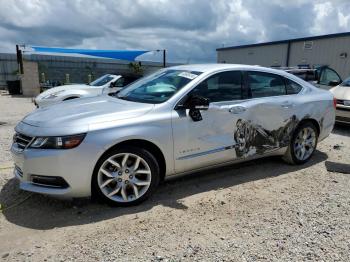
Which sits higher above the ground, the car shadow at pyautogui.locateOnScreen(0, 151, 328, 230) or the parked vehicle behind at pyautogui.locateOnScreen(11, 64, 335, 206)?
the parked vehicle behind at pyautogui.locateOnScreen(11, 64, 335, 206)

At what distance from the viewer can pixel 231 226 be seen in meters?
3.40

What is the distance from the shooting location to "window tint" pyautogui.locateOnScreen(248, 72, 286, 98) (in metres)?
4.71

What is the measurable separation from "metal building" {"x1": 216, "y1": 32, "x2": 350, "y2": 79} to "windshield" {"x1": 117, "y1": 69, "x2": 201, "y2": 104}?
18.5m

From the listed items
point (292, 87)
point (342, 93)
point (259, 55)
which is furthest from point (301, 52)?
point (292, 87)

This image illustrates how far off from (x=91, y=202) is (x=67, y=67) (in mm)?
23888

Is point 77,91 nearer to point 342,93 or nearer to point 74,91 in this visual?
point 74,91

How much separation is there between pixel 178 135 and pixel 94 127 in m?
0.99

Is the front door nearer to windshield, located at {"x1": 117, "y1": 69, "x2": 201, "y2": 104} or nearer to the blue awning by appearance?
the blue awning

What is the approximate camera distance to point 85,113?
3.69 metres

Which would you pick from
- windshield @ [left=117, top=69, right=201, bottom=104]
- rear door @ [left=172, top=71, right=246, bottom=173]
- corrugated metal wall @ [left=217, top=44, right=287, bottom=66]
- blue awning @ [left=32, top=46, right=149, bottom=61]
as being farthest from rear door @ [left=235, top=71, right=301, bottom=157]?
corrugated metal wall @ [left=217, top=44, right=287, bottom=66]

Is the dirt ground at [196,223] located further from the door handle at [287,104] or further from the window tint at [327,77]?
the window tint at [327,77]

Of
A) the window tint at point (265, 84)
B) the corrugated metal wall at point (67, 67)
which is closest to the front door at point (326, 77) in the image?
the window tint at point (265, 84)

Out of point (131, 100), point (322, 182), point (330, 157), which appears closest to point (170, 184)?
point (131, 100)

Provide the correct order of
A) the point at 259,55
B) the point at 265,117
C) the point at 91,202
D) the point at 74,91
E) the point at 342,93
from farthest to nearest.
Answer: the point at 259,55 → the point at 74,91 → the point at 342,93 → the point at 265,117 → the point at 91,202
